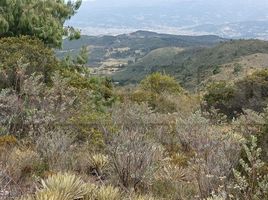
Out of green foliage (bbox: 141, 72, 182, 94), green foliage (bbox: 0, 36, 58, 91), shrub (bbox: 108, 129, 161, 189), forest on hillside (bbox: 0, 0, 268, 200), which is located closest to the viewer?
forest on hillside (bbox: 0, 0, 268, 200)

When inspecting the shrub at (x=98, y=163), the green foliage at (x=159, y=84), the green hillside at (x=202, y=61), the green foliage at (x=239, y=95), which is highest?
the shrub at (x=98, y=163)

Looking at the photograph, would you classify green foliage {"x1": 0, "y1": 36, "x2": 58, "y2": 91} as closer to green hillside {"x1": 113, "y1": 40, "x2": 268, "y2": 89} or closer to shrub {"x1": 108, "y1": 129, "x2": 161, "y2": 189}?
shrub {"x1": 108, "y1": 129, "x2": 161, "y2": 189}

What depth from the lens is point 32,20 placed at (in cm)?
2291

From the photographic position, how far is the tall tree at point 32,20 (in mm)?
21906

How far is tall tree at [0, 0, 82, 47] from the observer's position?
71.9 ft

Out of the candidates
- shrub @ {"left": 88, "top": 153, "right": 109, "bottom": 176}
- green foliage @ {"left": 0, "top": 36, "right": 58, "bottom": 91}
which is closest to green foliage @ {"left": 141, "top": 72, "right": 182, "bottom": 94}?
green foliage @ {"left": 0, "top": 36, "right": 58, "bottom": 91}

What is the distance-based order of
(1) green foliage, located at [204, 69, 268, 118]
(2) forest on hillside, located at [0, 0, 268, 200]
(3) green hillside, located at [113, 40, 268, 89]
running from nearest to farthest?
(2) forest on hillside, located at [0, 0, 268, 200] < (1) green foliage, located at [204, 69, 268, 118] < (3) green hillside, located at [113, 40, 268, 89]

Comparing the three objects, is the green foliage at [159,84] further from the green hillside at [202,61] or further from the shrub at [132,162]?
the green hillside at [202,61]

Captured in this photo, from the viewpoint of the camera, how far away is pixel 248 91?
94.8 ft

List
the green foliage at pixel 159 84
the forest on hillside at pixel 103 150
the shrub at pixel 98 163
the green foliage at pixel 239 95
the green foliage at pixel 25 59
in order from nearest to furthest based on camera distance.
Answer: the forest on hillside at pixel 103 150, the shrub at pixel 98 163, the green foliage at pixel 25 59, the green foliage at pixel 239 95, the green foliage at pixel 159 84

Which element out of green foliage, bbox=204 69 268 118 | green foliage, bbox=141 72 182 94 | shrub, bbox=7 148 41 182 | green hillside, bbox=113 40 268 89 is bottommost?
green hillside, bbox=113 40 268 89

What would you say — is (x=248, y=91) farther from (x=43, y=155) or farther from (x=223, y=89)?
(x=43, y=155)

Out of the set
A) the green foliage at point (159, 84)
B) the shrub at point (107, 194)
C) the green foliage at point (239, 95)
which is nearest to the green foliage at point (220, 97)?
the green foliage at point (239, 95)

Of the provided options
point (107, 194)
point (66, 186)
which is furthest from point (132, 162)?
point (66, 186)
